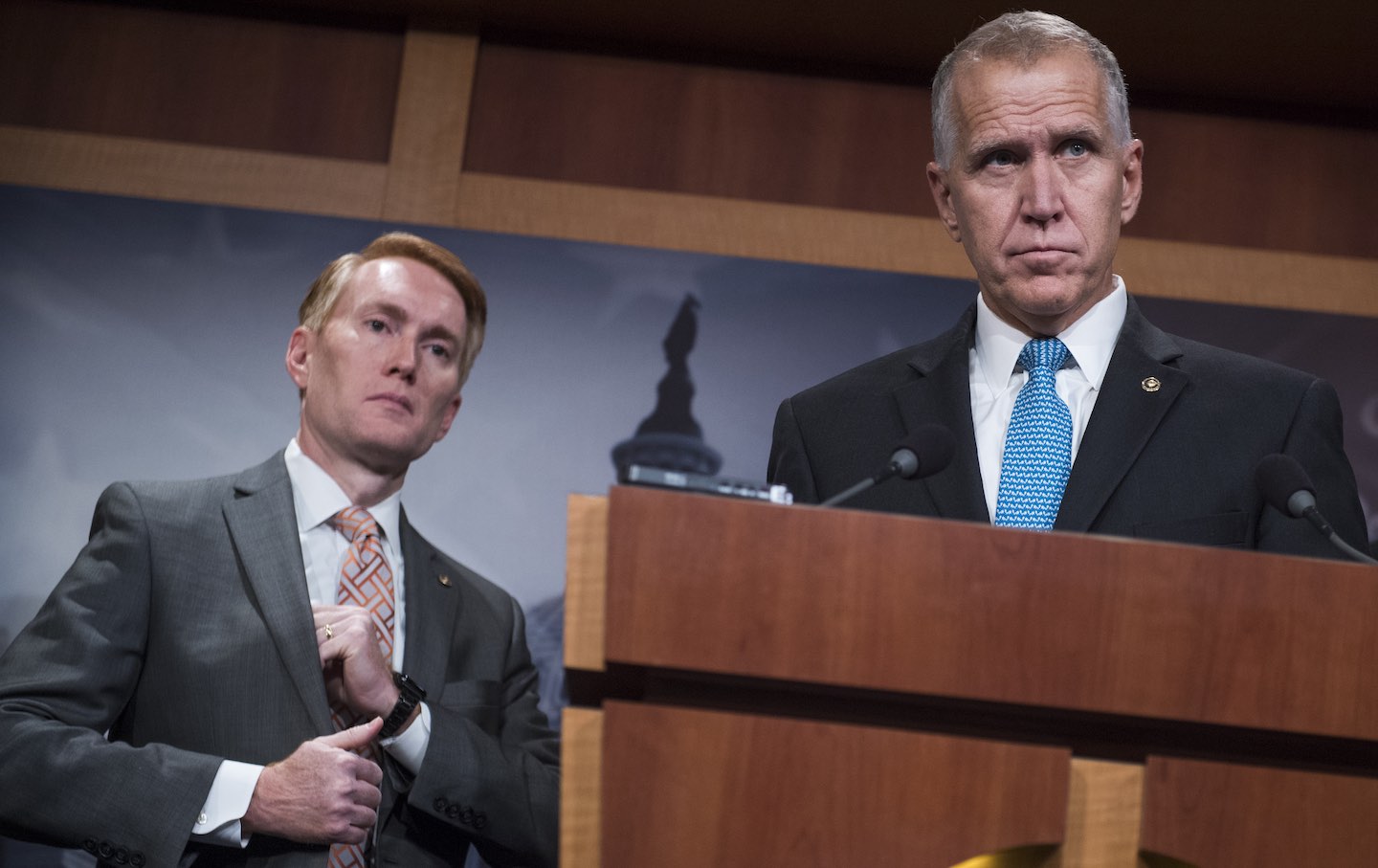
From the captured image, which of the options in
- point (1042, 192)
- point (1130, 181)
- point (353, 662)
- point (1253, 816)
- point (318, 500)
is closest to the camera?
point (1253, 816)

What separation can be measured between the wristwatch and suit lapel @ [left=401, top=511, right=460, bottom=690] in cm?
10

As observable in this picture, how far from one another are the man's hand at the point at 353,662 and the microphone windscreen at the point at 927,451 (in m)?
1.12

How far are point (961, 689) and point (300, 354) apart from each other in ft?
6.70

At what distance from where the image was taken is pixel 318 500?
8.50ft

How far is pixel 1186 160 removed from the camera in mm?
3812

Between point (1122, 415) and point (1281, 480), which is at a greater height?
point (1122, 415)

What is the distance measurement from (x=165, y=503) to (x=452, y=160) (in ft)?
4.84

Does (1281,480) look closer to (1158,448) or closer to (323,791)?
(1158,448)

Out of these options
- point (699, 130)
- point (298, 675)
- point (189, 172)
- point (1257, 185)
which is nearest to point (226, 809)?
point (298, 675)

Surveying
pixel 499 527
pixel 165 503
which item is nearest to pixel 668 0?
pixel 499 527

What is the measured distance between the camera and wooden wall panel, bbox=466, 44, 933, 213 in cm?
376

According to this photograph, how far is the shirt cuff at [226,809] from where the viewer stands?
6.99 feet

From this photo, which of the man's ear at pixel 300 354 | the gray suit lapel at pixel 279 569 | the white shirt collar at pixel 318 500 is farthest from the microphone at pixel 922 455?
the man's ear at pixel 300 354

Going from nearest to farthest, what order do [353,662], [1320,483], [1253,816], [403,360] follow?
[1253,816] → [1320,483] → [353,662] → [403,360]
